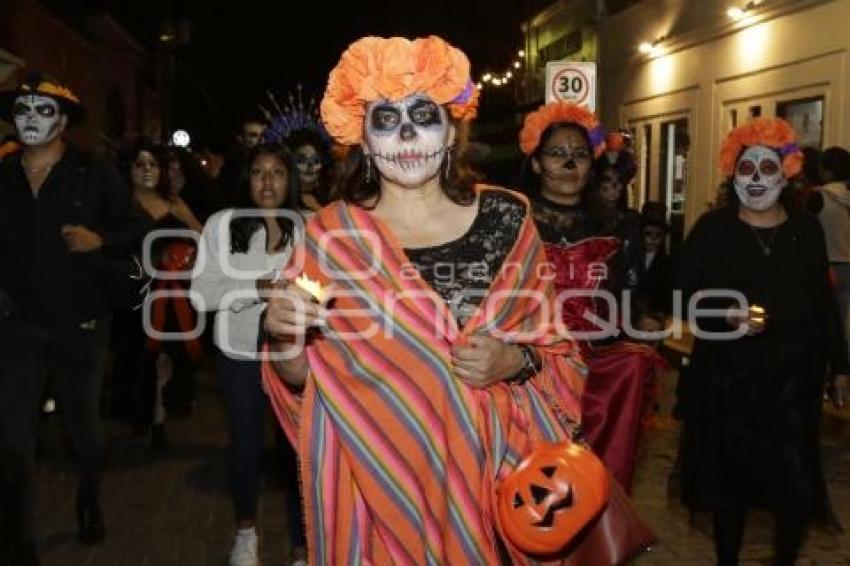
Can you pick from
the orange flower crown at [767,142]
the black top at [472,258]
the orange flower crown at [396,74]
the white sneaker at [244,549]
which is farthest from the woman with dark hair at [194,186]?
the black top at [472,258]

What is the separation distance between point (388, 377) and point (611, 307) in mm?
2331

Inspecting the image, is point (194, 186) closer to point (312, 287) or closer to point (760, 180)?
point (760, 180)

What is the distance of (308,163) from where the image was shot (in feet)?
23.4

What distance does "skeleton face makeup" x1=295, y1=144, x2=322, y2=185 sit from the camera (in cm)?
710

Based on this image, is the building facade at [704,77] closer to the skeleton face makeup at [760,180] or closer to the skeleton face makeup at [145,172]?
the skeleton face makeup at [145,172]

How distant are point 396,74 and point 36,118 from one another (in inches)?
114

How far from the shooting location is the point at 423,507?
10.1 feet

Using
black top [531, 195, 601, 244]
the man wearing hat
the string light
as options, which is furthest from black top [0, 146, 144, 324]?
the string light

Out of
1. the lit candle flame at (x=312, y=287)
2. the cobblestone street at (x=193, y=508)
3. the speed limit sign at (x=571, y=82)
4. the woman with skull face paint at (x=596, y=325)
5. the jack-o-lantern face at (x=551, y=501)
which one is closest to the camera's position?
the lit candle flame at (x=312, y=287)

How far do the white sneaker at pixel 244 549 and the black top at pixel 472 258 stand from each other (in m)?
2.91

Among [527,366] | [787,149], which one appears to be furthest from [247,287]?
[787,149]

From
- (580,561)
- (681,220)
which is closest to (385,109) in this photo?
(580,561)

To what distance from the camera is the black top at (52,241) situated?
18.1 ft

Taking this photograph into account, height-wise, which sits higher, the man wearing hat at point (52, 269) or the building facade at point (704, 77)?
the building facade at point (704, 77)
